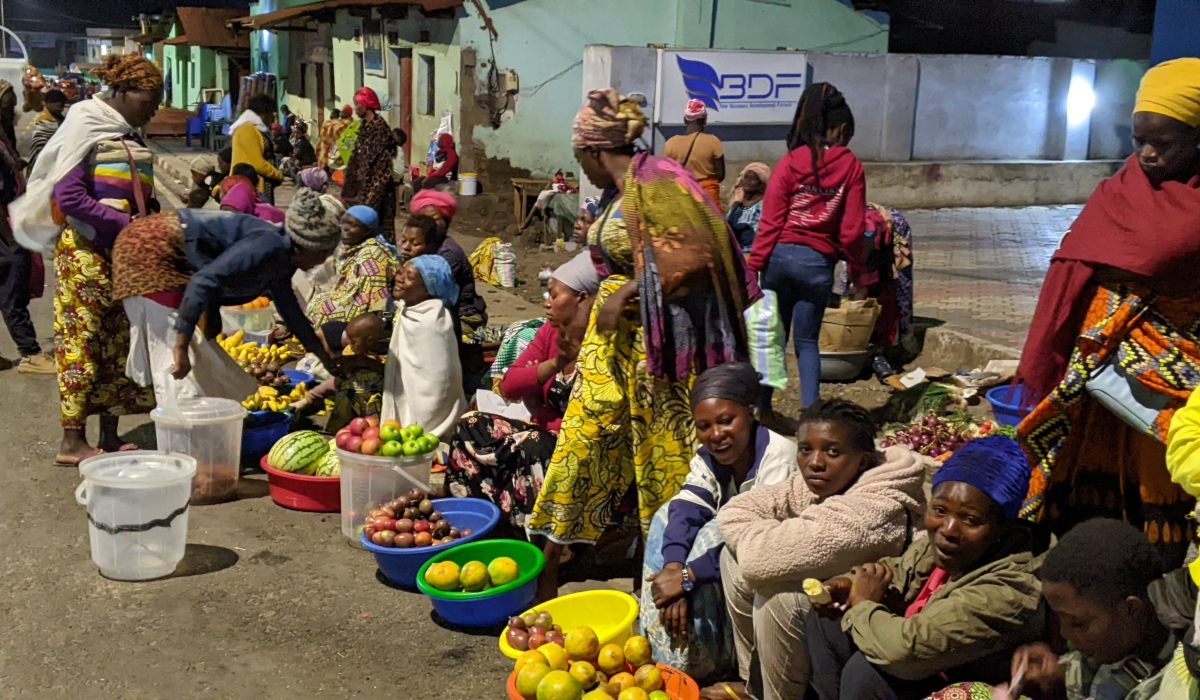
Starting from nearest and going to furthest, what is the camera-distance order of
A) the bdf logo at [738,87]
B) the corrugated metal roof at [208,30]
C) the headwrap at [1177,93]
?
the headwrap at [1177,93], the bdf logo at [738,87], the corrugated metal roof at [208,30]

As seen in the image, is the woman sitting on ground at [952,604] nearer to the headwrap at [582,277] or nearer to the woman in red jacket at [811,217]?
the headwrap at [582,277]

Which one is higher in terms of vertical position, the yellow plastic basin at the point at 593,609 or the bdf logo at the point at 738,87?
the bdf logo at the point at 738,87

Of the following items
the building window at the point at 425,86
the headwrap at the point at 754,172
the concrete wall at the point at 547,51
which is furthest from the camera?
the building window at the point at 425,86

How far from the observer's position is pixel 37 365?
8.34 m

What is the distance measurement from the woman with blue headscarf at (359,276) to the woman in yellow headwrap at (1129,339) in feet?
13.9

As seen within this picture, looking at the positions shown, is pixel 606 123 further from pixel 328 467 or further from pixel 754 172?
pixel 754 172

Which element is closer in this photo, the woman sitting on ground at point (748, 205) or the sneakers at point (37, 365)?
the sneakers at point (37, 365)

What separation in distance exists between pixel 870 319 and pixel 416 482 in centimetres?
389

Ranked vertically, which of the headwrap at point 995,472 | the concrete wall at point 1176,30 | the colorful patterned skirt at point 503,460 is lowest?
the colorful patterned skirt at point 503,460

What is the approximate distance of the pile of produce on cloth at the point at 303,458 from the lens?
229 inches

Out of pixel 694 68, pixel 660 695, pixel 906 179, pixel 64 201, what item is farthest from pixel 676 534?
pixel 906 179

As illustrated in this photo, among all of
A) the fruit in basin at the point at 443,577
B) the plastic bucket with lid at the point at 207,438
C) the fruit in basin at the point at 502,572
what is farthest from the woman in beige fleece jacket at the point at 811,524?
the plastic bucket with lid at the point at 207,438

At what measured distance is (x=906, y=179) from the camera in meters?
16.6

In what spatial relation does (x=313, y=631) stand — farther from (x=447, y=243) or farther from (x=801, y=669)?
(x=447, y=243)
